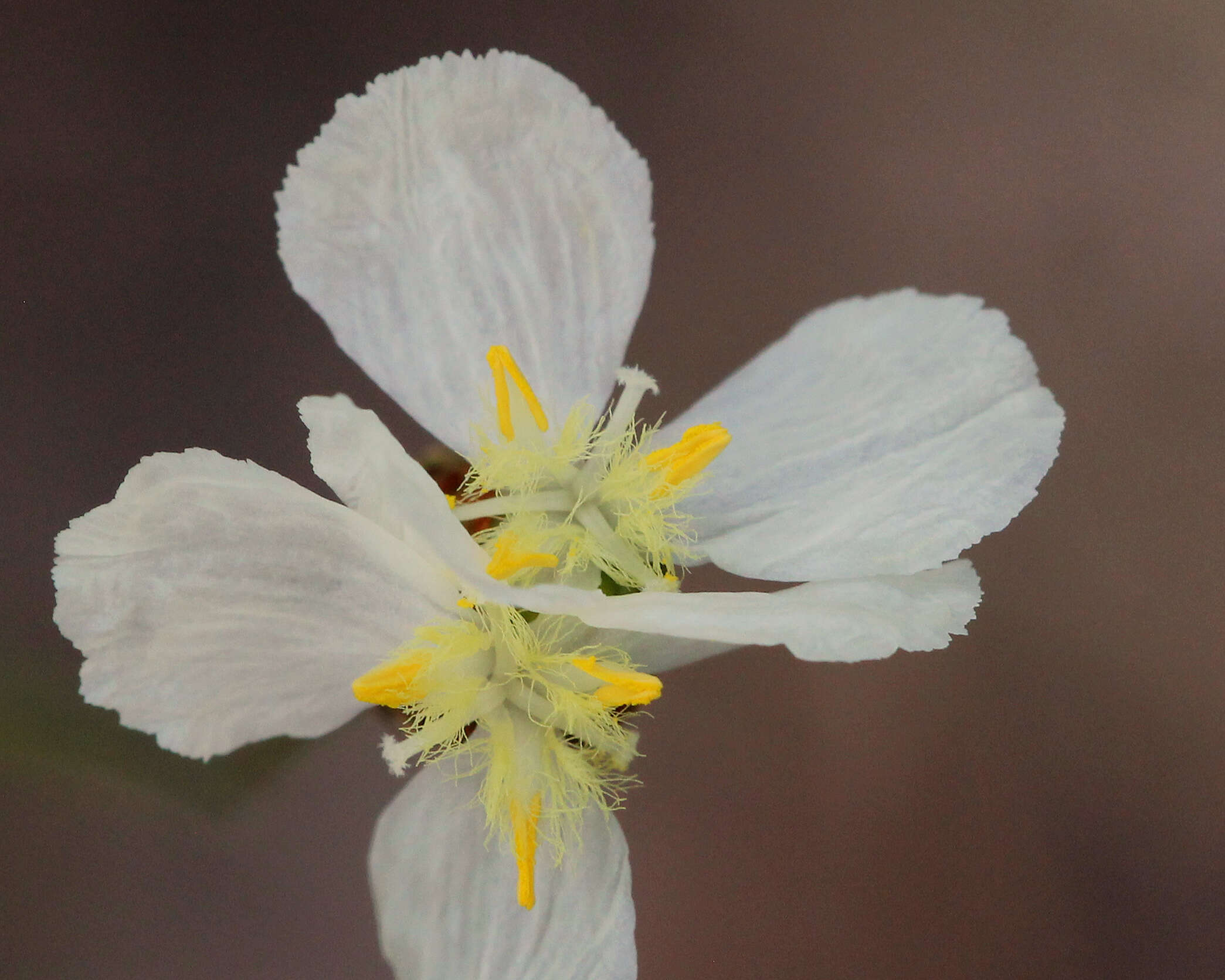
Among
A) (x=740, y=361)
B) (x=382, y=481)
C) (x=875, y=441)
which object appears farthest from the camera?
(x=740, y=361)

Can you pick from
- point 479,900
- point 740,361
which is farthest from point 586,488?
point 740,361

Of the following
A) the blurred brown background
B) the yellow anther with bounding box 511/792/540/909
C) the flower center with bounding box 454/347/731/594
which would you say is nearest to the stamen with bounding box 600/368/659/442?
the flower center with bounding box 454/347/731/594

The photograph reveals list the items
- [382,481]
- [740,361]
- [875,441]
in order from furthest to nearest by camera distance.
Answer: [740,361] → [875,441] → [382,481]

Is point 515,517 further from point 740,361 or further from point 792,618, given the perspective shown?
point 740,361

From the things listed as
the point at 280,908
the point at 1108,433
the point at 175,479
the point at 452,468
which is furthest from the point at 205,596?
the point at 1108,433

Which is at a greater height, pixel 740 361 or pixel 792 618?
pixel 740 361

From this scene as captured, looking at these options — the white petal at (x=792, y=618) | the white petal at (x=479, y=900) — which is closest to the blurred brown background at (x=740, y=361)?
the white petal at (x=479, y=900)

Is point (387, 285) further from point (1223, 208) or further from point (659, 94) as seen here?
point (1223, 208)
